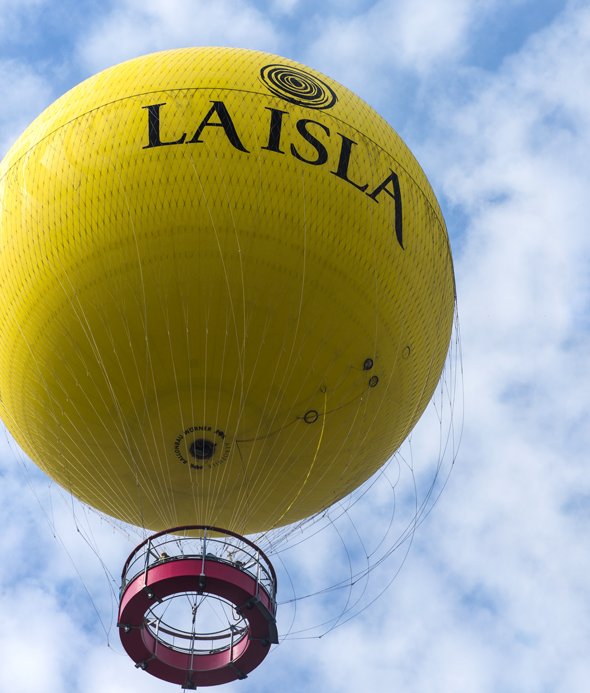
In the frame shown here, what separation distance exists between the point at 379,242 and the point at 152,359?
13.8 feet

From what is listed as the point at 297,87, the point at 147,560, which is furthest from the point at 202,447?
the point at 297,87

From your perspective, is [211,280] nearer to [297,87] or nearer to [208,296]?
[208,296]

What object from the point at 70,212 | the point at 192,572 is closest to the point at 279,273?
the point at 70,212

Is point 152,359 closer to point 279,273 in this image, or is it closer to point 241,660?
point 279,273

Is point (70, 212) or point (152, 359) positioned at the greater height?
point (70, 212)

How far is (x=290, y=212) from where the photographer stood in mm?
18719

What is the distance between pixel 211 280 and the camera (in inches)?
733

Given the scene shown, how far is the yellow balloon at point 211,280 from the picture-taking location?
61.2 ft

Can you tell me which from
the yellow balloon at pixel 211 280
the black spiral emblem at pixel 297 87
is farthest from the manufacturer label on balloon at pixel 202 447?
the black spiral emblem at pixel 297 87

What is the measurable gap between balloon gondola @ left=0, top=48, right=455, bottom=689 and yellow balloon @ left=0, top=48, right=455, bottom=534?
4 cm

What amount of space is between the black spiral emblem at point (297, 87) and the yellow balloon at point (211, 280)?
44mm

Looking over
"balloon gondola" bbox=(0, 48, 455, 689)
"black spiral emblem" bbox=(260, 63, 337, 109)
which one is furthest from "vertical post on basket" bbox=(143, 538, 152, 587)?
"black spiral emblem" bbox=(260, 63, 337, 109)

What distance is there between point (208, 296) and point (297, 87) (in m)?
4.29

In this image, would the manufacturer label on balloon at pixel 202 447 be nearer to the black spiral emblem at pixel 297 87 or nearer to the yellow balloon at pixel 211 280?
the yellow balloon at pixel 211 280
